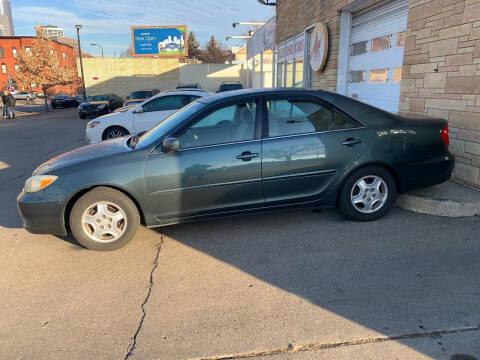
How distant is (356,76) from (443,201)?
212 inches

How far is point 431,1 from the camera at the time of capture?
5.73m

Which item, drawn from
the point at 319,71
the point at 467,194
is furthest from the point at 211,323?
the point at 319,71

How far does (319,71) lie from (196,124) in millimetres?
7675

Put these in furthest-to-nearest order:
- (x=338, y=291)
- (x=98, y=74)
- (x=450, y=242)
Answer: (x=98, y=74) → (x=450, y=242) → (x=338, y=291)

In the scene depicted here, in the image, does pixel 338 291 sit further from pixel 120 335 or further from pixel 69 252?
pixel 69 252

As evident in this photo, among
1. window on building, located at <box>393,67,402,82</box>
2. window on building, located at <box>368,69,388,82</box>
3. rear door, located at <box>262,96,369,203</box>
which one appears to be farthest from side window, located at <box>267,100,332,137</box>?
window on building, located at <box>368,69,388,82</box>

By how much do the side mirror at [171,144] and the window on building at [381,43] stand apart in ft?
18.8

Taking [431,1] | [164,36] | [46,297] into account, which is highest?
[164,36]

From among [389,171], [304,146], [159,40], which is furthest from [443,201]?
[159,40]

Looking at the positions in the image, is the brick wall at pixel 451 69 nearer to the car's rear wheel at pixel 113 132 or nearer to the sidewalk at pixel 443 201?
the sidewalk at pixel 443 201

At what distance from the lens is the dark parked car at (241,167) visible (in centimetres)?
390

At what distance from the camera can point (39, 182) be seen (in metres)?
3.91

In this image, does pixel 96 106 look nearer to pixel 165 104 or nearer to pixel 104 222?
pixel 165 104

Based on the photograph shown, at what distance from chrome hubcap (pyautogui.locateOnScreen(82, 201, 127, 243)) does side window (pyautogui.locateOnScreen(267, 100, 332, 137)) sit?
1869 millimetres
